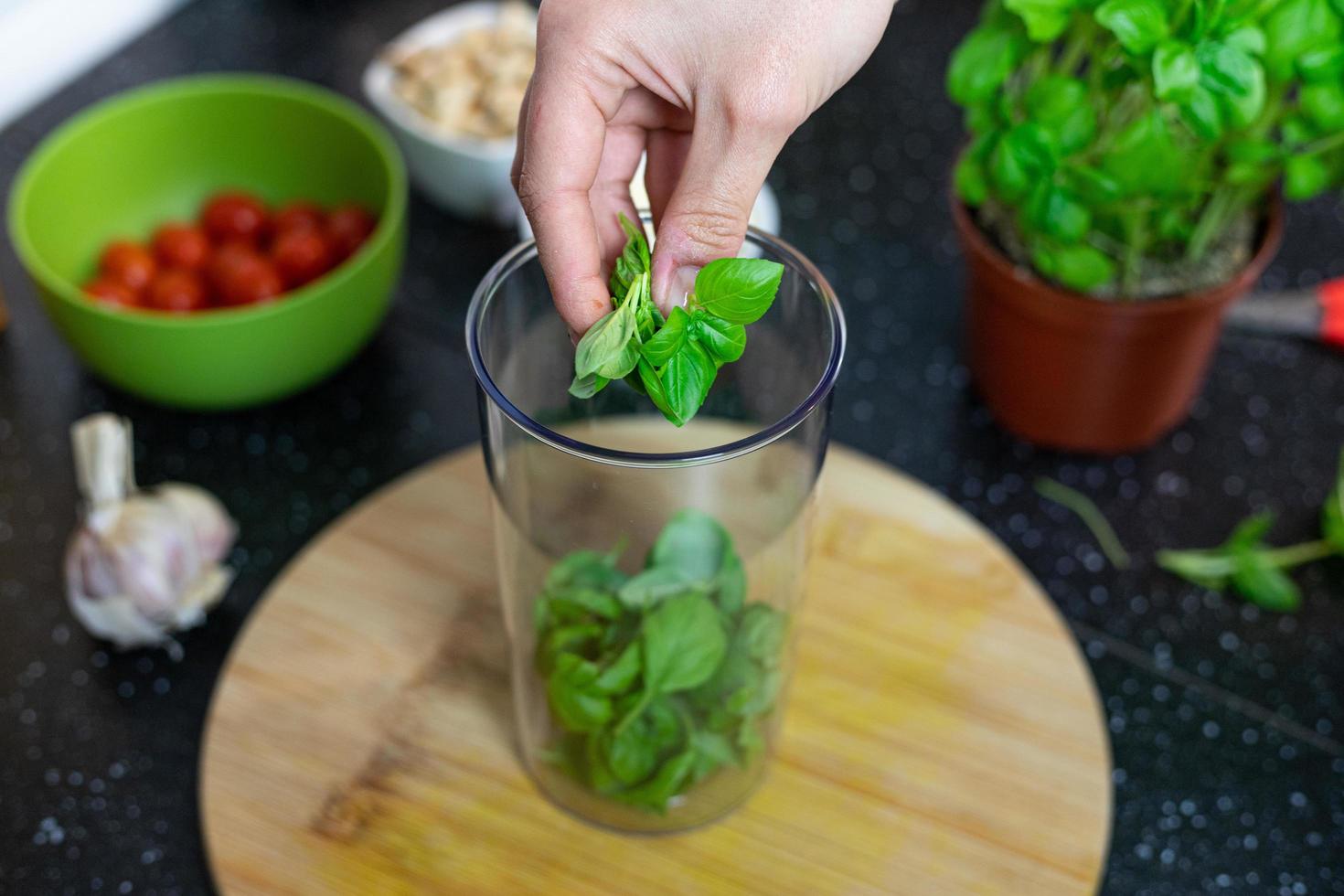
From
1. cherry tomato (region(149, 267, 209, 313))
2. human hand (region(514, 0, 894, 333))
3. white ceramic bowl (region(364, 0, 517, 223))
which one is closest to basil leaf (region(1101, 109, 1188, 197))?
human hand (region(514, 0, 894, 333))

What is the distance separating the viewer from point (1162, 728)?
84 cm

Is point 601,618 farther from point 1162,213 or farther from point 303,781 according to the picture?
point 1162,213

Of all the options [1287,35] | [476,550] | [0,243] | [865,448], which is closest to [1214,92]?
[1287,35]

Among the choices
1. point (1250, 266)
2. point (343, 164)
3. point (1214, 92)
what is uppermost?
point (1214, 92)

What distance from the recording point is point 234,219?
3.57ft

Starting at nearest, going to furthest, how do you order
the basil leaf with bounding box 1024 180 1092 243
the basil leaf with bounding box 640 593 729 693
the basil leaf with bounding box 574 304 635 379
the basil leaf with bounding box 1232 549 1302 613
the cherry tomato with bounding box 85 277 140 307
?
the basil leaf with bounding box 574 304 635 379 → the basil leaf with bounding box 640 593 729 693 → the basil leaf with bounding box 1024 180 1092 243 → the basil leaf with bounding box 1232 549 1302 613 → the cherry tomato with bounding box 85 277 140 307

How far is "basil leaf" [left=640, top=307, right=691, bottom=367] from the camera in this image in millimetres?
543

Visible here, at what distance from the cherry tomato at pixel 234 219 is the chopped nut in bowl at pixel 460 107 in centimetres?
14

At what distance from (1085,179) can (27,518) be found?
30.7 inches

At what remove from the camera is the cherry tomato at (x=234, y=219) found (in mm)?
1087

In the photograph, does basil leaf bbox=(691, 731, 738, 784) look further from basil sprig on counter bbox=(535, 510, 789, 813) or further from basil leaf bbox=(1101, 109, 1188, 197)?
basil leaf bbox=(1101, 109, 1188, 197)

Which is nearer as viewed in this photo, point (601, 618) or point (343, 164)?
point (601, 618)

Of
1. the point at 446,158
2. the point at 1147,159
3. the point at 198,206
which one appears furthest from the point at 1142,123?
the point at 198,206

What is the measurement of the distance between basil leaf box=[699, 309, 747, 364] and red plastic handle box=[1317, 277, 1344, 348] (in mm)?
722
